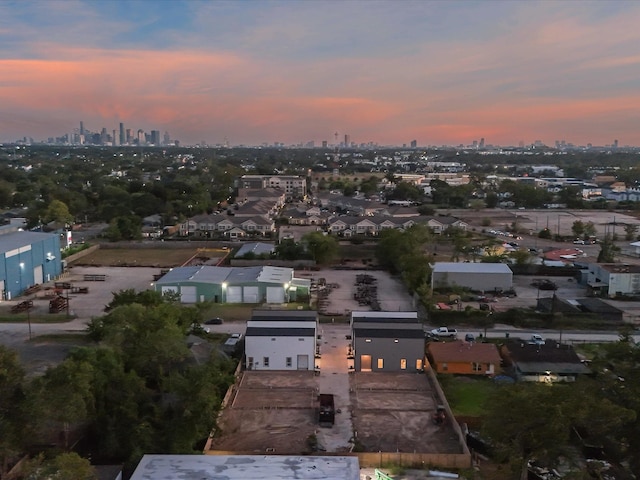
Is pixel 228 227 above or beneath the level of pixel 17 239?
beneath

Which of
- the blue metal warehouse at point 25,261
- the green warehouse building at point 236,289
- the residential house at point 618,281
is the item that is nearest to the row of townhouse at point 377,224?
the residential house at point 618,281

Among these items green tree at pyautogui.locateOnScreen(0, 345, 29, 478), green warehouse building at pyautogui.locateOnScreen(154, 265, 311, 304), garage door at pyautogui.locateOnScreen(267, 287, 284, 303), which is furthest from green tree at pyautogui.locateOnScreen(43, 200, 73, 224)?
green tree at pyautogui.locateOnScreen(0, 345, 29, 478)

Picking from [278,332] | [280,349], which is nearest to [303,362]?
[280,349]

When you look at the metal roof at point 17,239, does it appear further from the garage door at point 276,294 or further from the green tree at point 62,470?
the green tree at point 62,470

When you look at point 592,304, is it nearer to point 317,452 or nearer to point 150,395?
point 317,452

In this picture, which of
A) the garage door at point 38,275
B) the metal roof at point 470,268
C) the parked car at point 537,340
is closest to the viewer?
the parked car at point 537,340

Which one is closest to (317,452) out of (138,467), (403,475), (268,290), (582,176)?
(403,475)

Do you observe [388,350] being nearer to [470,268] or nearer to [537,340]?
[537,340]
